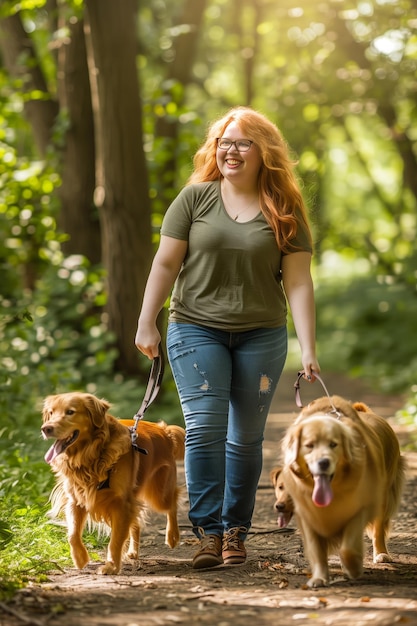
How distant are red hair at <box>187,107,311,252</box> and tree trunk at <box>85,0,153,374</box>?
4858mm

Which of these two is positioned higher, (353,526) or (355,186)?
(355,186)

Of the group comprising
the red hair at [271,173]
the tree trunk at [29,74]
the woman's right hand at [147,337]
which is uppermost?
the tree trunk at [29,74]

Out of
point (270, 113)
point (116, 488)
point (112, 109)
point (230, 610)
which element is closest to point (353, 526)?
point (230, 610)

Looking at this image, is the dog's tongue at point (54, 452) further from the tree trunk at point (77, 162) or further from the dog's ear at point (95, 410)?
the tree trunk at point (77, 162)

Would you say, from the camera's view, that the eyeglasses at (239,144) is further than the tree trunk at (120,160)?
No

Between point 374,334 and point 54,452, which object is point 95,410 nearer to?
point 54,452

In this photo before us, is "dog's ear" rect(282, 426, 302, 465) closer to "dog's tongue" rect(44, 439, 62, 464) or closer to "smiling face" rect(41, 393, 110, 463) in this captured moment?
"smiling face" rect(41, 393, 110, 463)

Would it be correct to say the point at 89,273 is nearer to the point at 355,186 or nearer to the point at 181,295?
the point at 181,295

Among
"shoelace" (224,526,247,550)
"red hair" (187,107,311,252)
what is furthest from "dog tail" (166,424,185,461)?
"red hair" (187,107,311,252)

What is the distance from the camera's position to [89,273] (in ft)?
36.0

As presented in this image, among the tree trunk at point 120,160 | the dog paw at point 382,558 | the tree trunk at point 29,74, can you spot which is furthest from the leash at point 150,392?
the tree trunk at point 29,74

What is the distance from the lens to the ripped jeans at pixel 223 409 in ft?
16.5

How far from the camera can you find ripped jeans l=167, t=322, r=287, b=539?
199 inches

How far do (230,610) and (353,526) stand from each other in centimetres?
82
